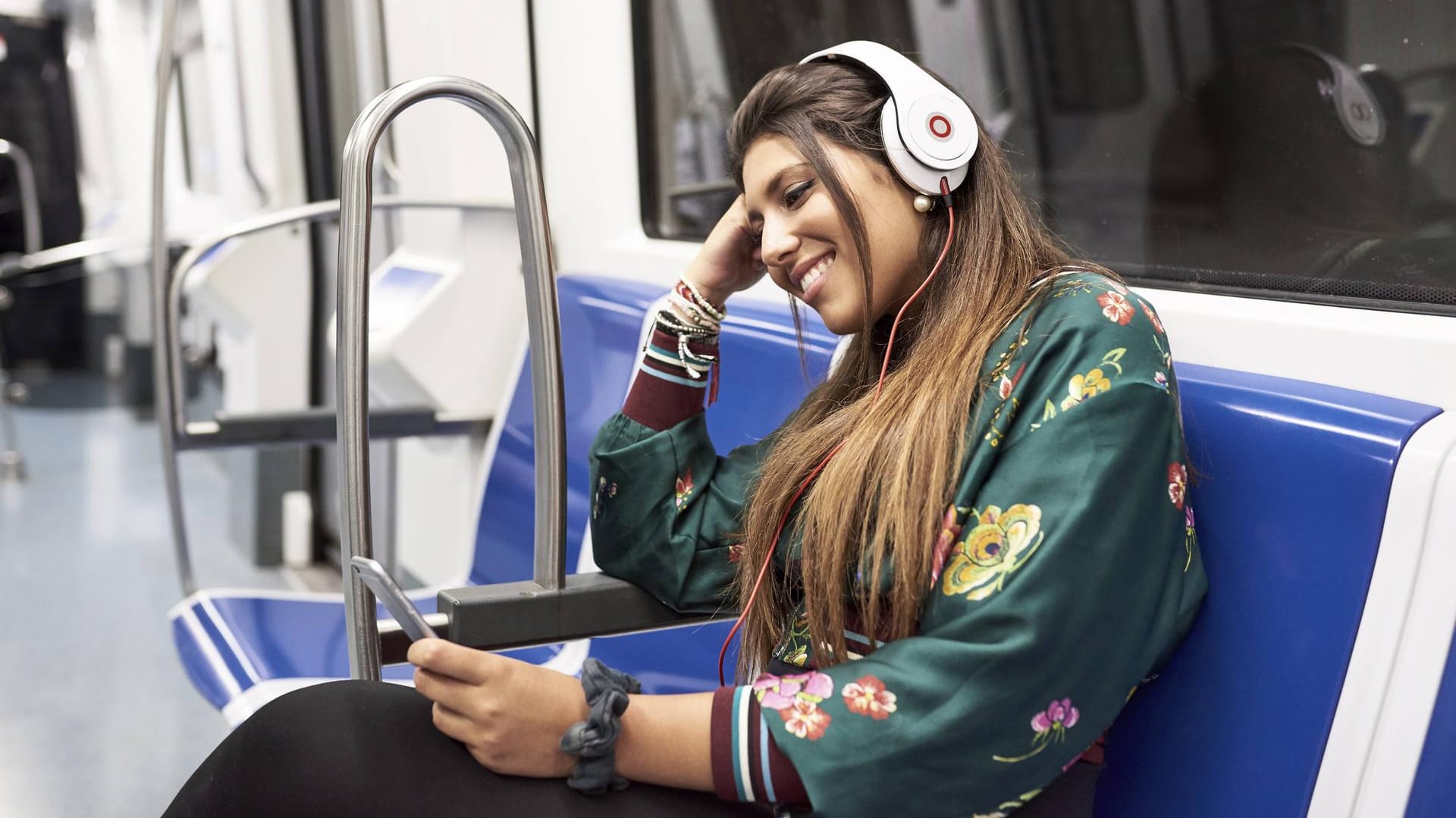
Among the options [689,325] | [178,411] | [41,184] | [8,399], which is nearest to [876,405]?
[689,325]

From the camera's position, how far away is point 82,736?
8.49 ft

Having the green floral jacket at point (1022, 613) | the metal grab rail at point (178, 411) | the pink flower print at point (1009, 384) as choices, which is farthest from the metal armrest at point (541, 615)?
the metal grab rail at point (178, 411)

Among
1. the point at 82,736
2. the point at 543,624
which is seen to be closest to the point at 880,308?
the point at 543,624

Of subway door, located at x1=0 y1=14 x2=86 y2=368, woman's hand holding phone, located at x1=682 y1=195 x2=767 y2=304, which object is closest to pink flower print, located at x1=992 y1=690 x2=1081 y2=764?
woman's hand holding phone, located at x1=682 y1=195 x2=767 y2=304

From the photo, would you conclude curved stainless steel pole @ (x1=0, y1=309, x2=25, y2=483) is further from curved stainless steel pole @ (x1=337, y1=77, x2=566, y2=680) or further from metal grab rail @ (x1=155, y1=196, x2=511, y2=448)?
curved stainless steel pole @ (x1=337, y1=77, x2=566, y2=680)

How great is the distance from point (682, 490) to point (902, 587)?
1.44 feet

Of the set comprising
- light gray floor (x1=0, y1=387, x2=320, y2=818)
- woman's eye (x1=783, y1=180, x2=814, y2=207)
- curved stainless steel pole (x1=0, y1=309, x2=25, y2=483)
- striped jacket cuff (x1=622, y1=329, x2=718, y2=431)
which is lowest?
light gray floor (x1=0, y1=387, x2=320, y2=818)

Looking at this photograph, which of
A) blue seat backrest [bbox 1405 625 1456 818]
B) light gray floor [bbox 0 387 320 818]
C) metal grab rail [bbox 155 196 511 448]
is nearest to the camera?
blue seat backrest [bbox 1405 625 1456 818]

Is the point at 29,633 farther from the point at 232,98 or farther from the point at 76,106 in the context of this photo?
the point at 76,106

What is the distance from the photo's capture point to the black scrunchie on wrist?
3.08 feet

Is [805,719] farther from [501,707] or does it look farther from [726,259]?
[726,259]

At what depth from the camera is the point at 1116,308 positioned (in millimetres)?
983

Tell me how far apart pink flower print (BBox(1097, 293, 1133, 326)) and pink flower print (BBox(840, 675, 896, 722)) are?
328mm

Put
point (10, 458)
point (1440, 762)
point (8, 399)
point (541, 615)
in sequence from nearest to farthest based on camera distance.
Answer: point (1440, 762)
point (541, 615)
point (10, 458)
point (8, 399)
